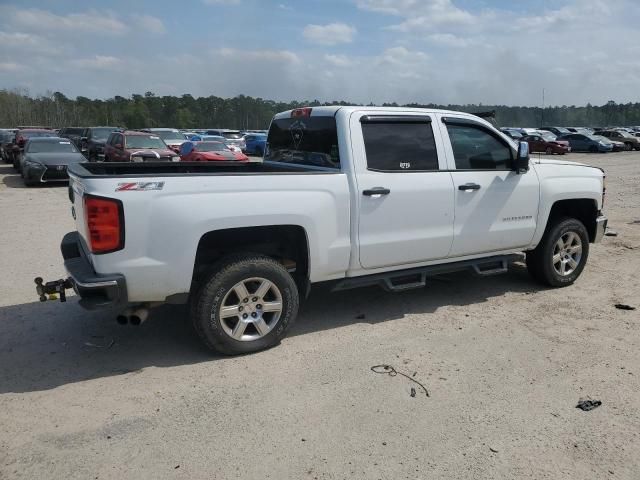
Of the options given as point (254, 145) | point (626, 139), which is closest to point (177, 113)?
point (254, 145)

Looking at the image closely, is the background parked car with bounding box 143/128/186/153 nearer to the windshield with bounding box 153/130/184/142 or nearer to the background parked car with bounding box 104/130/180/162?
the windshield with bounding box 153/130/184/142

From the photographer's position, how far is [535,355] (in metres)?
4.31

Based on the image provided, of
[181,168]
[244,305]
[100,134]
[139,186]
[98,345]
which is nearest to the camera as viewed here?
[139,186]

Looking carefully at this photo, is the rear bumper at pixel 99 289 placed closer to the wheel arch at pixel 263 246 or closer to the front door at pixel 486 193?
the wheel arch at pixel 263 246

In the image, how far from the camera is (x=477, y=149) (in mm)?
5352

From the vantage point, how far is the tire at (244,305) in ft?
13.2

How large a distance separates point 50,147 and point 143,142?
10.4ft

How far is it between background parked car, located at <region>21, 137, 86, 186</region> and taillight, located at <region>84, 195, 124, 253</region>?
12.6 metres

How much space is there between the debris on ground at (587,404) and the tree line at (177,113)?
251ft

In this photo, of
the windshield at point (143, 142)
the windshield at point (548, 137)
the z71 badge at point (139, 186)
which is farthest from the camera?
the windshield at point (548, 137)

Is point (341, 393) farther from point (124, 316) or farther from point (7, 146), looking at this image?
point (7, 146)

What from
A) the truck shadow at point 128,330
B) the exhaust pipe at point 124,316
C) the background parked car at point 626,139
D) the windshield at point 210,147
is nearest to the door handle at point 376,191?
the truck shadow at point 128,330

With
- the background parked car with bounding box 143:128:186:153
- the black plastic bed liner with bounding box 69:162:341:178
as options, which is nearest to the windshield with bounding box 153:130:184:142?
the background parked car with bounding box 143:128:186:153

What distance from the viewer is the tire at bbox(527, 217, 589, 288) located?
5.93m
